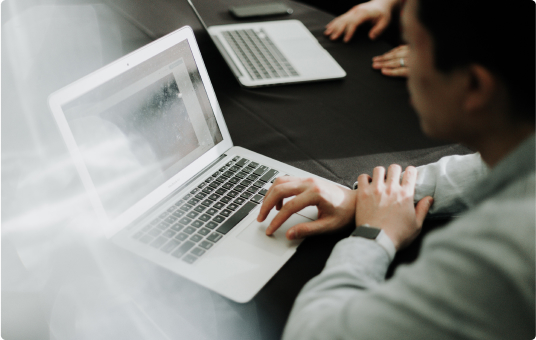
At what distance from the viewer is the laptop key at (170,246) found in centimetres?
72

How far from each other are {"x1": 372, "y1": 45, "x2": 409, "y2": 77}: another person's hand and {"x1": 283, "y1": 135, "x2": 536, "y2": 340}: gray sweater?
2.61 ft

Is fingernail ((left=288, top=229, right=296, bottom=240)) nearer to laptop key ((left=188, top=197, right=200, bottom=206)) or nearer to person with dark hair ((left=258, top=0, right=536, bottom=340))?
person with dark hair ((left=258, top=0, right=536, bottom=340))

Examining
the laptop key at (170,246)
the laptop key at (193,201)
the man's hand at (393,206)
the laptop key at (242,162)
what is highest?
the laptop key at (193,201)

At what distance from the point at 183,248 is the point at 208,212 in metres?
0.10

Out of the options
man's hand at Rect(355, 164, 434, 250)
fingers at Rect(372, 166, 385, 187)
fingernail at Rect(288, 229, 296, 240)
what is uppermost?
fingernail at Rect(288, 229, 296, 240)

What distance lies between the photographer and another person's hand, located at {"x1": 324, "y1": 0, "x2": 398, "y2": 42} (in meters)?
1.45

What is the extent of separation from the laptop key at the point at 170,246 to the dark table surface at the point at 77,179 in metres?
0.04

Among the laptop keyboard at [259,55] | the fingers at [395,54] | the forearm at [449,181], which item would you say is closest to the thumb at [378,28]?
the fingers at [395,54]

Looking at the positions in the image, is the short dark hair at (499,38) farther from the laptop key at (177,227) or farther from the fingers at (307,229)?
the laptop key at (177,227)

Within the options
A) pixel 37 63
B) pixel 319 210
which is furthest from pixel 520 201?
pixel 37 63

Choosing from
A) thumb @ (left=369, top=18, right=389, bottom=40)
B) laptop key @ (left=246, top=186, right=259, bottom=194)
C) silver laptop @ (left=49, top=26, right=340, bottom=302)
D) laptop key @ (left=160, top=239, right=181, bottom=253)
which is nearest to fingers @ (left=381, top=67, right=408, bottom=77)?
thumb @ (left=369, top=18, right=389, bottom=40)

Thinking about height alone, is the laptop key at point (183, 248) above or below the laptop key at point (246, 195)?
above

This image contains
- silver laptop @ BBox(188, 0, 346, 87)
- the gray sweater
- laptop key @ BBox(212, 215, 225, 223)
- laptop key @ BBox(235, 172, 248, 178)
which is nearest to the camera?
the gray sweater

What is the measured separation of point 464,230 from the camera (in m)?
0.45
